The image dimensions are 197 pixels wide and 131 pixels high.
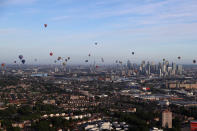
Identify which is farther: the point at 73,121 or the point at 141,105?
the point at 141,105

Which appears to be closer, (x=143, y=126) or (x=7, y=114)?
(x=143, y=126)

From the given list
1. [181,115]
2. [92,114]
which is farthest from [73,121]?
[181,115]

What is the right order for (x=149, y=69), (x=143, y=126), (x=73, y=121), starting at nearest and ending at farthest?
(x=143, y=126), (x=73, y=121), (x=149, y=69)

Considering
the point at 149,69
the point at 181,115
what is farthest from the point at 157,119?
the point at 149,69

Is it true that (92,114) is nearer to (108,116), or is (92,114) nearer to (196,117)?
(108,116)

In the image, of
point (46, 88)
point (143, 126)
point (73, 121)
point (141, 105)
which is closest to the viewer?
point (143, 126)

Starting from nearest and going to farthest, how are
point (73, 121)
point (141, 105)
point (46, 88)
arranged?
point (73, 121) < point (141, 105) < point (46, 88)

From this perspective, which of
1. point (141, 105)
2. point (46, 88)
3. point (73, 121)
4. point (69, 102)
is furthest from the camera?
point (46, 88)

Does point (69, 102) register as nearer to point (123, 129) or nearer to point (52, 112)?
point (52, 112)
